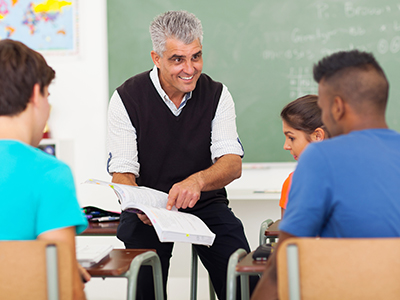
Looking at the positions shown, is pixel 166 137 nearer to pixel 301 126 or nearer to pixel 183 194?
pixel 183 194

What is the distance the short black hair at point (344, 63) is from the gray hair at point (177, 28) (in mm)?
1064

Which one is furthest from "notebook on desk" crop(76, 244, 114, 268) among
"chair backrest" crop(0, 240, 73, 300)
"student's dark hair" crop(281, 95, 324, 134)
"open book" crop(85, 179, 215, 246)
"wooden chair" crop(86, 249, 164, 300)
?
"student's dark hair" crop(281, 95, 324, 134)

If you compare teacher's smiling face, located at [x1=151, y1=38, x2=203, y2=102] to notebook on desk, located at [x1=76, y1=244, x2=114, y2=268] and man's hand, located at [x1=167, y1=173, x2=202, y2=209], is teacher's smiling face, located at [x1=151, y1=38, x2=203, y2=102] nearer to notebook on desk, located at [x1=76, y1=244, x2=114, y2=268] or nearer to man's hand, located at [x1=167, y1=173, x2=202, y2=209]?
man's hand, located at [x1=167, y1=173, x2=202, y2=209]

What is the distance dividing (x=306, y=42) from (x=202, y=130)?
1.35 metres

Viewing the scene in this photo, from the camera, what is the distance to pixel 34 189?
116cm

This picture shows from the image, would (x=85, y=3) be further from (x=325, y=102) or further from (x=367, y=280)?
(x=367, y=280)

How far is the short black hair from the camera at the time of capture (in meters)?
1.26

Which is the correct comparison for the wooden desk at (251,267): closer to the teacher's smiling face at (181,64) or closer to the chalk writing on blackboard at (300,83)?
the teacher's smiling face at (181,64)

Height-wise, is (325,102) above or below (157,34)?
below

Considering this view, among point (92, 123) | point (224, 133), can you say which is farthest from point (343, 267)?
point (92, 123)

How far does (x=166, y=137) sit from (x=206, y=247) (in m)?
0.56

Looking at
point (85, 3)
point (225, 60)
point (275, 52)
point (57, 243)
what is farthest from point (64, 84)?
point (57, 243)

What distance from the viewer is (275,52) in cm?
A: 338

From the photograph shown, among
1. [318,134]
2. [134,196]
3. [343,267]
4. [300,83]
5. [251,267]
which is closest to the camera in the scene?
[343,267]
